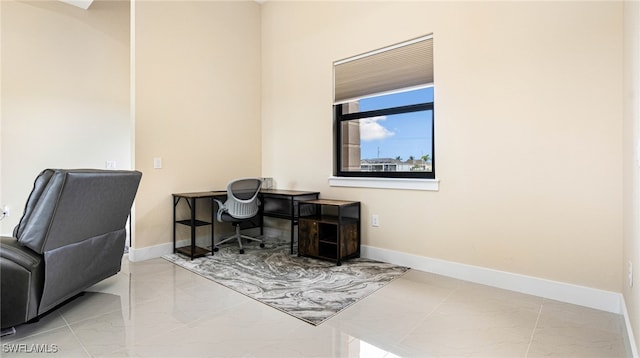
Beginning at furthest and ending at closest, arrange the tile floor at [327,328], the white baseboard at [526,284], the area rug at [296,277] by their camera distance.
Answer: the area rug at [296,277], the white baseboard at [526,284], the tile floor at [327,328]

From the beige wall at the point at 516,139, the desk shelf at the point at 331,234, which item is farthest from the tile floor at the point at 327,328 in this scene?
the desk shelf at the point at 331,234

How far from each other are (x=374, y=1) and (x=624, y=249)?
3.07 metres

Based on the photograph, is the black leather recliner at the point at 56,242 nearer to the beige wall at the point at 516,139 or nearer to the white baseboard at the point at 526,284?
the beige wall at the point at 516,139

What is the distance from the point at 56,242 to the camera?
2.03m

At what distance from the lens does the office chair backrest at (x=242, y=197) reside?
3.64 metres

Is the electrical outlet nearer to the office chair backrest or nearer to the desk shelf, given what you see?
the desk shelf

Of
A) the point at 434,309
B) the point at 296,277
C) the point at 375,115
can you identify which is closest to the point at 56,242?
the point at 296,277

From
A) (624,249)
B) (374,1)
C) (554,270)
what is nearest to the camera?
(624,249)

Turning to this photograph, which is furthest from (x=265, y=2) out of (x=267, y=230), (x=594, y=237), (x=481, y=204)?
→ (x=594, y=237)

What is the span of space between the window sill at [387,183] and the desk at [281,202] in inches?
15.8

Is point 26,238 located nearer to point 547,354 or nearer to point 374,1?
point 547,354

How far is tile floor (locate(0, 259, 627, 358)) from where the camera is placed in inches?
68.3

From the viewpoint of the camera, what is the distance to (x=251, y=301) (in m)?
2.40

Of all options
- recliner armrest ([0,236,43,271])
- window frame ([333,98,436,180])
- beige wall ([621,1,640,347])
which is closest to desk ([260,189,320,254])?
window frame ([333,98,436,180])
